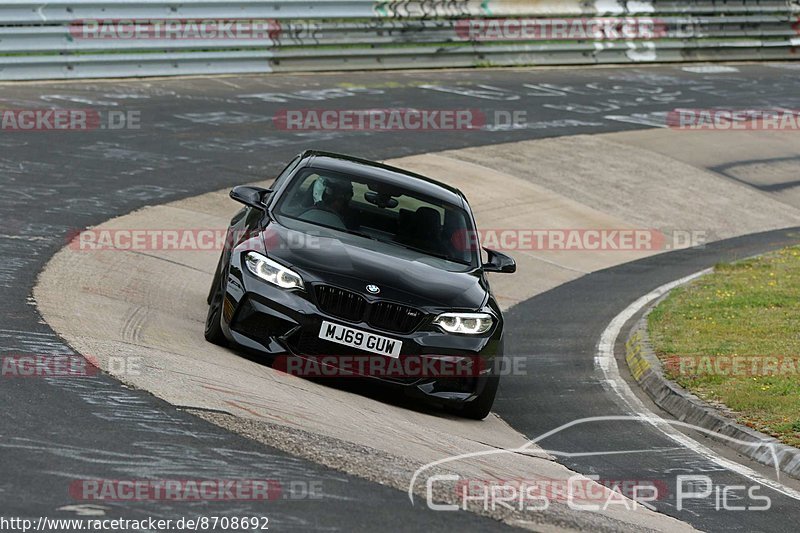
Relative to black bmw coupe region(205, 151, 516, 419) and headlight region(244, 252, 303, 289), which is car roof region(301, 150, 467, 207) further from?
headlight region(244, 252, 303, 289)

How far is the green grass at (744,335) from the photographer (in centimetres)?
1022

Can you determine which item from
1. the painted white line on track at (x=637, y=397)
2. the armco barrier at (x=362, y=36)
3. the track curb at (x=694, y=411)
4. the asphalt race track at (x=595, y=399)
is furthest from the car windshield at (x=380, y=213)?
the armco barrier at (x=362, y=36)

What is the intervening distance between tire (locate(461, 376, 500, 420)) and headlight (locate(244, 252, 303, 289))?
4.95 ft

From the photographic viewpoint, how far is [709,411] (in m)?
10.2

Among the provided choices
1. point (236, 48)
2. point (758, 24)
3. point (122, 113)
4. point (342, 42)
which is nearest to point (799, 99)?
point (758, 24)

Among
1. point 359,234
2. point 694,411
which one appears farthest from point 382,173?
point 694,411

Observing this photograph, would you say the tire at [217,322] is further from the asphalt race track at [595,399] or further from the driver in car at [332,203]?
the asphalt race track at [595,399]

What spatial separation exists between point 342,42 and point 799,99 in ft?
35.9

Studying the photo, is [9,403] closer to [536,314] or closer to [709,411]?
[709,411]

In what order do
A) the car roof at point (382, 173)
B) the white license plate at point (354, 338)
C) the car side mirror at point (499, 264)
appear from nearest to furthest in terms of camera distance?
the white license plate at point (354, 338), the car side mirror at point (499, 264), the car roof at point (382, 173)

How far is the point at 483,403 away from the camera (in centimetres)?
933

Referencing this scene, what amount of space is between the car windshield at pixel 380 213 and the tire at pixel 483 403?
1.17 m

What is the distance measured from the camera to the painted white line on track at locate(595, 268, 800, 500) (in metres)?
8.93

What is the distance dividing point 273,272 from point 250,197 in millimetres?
1327
